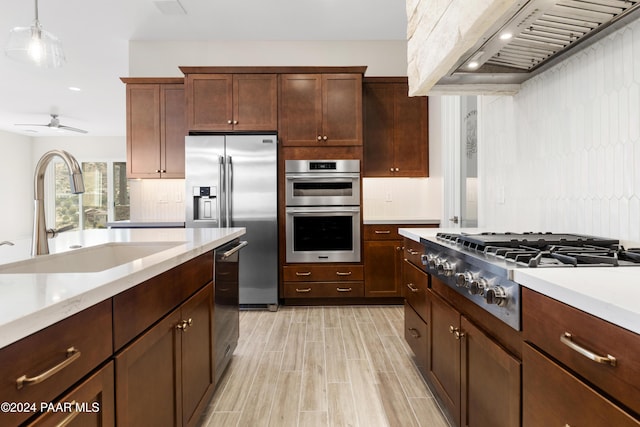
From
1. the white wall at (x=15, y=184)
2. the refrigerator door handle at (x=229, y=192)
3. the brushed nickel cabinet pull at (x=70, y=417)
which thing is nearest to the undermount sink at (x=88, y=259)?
the brushed nickel cabinet pull at (x=70, y=417)

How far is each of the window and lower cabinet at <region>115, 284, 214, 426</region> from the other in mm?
8296

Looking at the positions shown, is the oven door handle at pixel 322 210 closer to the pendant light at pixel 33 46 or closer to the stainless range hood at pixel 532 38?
the stainless range hood at pixel 532 38

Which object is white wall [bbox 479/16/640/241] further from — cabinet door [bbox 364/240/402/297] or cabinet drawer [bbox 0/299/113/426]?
cabinet drawer [bbox 0/299/113/426]

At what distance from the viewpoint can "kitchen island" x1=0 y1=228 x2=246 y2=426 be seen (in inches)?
25.6

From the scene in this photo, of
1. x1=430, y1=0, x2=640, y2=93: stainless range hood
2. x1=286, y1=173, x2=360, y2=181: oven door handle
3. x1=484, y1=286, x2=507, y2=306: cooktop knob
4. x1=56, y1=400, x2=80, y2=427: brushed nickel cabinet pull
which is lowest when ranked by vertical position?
x1=56, y1=400, x2=80, y2=427: brushed nickel cabinet pull

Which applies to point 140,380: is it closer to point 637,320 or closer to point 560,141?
point 637,320

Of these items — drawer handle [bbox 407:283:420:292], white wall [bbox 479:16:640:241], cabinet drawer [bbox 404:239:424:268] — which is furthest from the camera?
drawer handle [bbox 407:283:420:292]

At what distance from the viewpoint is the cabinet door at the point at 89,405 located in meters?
0.71

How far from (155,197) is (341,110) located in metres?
2.54

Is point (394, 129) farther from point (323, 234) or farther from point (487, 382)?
point (487, 382)

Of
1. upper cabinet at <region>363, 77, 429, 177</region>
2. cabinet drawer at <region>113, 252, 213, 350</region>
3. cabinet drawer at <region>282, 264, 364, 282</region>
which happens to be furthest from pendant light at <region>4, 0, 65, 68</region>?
upper cabinet at <region>363, 77, 429, 177</region>

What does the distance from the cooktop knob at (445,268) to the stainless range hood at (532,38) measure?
3.17ft

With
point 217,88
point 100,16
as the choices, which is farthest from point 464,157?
point 100,16

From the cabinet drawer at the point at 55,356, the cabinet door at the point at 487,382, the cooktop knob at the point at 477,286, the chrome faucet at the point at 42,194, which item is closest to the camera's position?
the cabinet drawer at the point at 55,356
